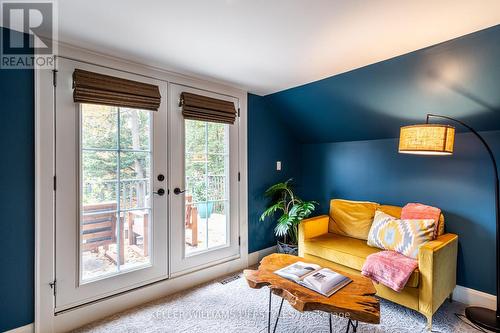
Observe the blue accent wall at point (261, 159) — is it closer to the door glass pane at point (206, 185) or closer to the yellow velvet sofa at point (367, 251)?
the door glass pane at point (206, 185)

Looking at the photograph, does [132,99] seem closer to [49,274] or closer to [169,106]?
[169,106]

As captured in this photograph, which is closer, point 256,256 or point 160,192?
point 160,192

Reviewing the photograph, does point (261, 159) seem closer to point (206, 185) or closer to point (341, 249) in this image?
point (206, 185)

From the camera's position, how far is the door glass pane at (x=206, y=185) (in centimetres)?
261

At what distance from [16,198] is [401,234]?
298 cm

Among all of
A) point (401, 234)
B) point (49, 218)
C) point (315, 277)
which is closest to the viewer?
point (315, 277)

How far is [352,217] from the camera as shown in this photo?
Answer: 2869 millimetres

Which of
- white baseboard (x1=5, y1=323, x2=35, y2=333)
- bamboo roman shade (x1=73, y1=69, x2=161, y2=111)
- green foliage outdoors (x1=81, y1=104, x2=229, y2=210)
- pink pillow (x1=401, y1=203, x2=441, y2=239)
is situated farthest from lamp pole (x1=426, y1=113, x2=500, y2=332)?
white baseboard (x1=5, y1=323, x2=35, y2=333)

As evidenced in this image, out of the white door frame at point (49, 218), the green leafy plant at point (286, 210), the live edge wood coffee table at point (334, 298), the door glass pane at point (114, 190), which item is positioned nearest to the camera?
the live edge wood coffee table at point (334, 298)

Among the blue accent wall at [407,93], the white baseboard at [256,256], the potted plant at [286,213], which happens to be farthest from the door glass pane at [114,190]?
the blue accent wall at [407,93]

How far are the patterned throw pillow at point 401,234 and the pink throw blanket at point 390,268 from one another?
97 mm

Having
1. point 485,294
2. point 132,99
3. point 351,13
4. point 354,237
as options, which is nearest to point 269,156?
point 354,237

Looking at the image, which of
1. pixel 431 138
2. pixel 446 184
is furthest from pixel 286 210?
pixel 431 138

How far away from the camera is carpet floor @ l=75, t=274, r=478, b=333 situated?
6.28ft
